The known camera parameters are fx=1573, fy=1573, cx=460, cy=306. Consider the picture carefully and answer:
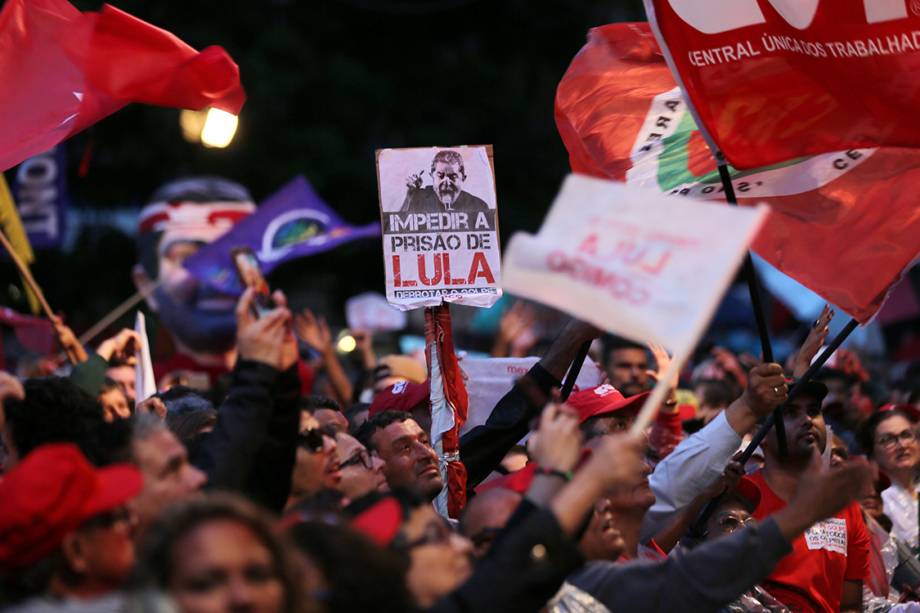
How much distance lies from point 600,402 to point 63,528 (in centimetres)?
316

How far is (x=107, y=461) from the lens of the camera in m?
4.58

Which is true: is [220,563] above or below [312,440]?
above

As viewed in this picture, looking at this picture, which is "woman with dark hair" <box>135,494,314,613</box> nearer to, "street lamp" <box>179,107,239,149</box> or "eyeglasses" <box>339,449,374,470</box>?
"eyeglasses" <box>339,449,374,470</box>

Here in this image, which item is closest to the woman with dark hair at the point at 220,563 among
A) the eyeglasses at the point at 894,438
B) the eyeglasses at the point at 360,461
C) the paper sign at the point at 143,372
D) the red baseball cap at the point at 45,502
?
the red baseball cap at the point at 45,502

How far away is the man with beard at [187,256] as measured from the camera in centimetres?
1482

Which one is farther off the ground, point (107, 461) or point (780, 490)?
point (107, 461)

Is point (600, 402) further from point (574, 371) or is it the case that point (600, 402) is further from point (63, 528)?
point (63, 528)

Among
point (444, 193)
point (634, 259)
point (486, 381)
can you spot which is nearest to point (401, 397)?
point (486, 381)

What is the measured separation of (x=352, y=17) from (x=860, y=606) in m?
14.9

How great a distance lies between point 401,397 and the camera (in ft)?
24.5

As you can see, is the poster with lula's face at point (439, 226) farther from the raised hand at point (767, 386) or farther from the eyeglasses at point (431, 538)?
the eyeglasses at point (431, 538)

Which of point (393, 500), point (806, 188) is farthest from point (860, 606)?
point (393, 500)

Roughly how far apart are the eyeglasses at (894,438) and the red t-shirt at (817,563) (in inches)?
79.0

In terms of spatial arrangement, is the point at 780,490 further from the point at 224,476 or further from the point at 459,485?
the point at 224,476
